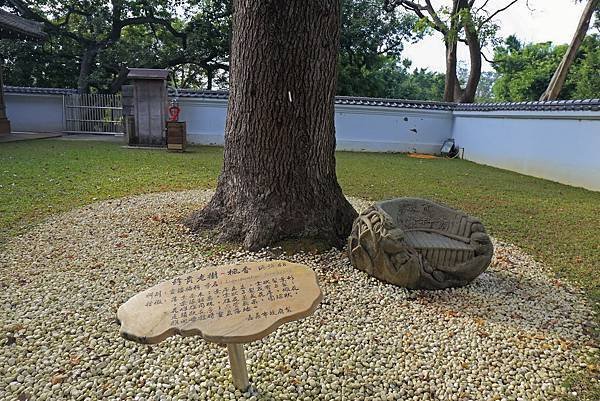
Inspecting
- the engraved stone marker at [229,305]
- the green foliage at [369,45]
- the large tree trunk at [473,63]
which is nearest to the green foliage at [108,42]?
the green foliage at [369,45]

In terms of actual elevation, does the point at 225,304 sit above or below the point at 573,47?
below

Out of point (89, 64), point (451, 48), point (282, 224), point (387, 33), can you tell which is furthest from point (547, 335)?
point (89, 64)

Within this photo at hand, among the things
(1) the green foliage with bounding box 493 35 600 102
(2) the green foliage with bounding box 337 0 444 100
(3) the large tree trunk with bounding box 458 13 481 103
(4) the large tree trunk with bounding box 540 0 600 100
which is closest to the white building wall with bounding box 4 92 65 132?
(2) the green foliage with bounding box 337 0 444 100

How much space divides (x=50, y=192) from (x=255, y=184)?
3139mm

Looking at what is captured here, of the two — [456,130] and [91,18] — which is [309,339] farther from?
[91,18]

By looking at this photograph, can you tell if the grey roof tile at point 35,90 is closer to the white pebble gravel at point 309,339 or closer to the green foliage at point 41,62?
the green foliage at point 41,62

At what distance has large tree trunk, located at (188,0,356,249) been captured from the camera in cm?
329

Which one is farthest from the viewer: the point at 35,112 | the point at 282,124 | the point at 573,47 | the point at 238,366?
the point at 35,112

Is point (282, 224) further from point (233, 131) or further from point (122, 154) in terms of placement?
point (122, 154)

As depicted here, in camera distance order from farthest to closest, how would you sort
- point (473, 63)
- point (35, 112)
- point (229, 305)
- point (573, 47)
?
point (35, 112)
point (473, 63)
point (573, 47)
point (229, 305)

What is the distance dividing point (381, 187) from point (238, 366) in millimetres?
5006

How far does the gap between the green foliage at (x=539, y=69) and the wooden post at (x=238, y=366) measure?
14.1 m

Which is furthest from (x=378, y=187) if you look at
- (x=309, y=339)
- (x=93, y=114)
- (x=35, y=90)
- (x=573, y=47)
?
(x=35, y=90)

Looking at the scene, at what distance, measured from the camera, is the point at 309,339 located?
2.24 m
